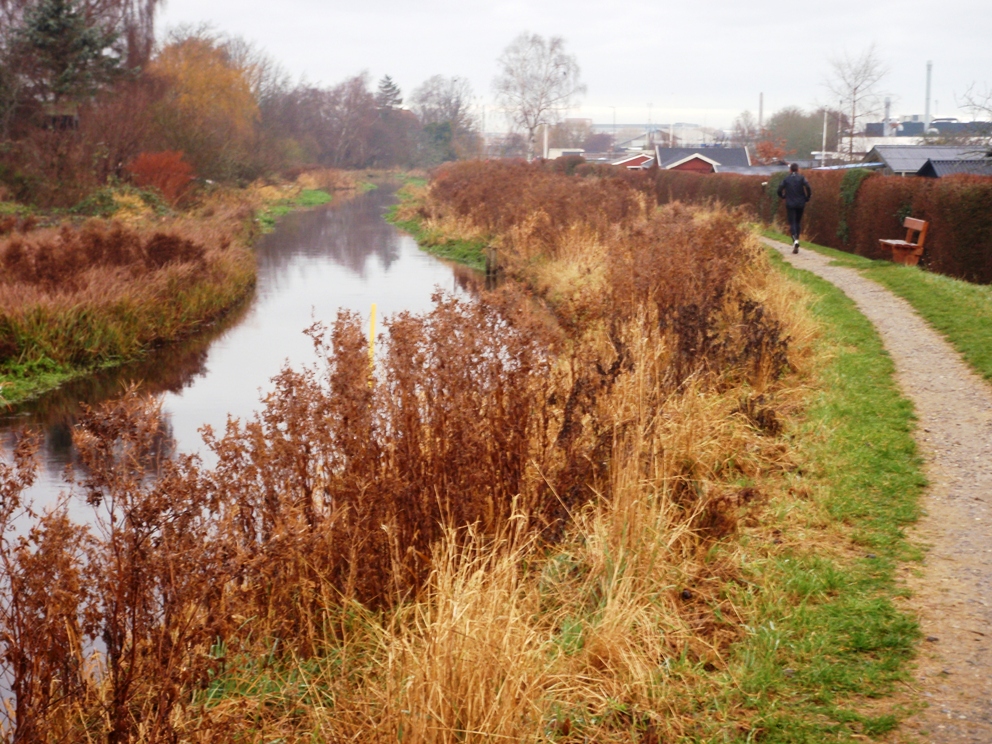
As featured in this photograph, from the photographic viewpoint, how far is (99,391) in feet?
40.1

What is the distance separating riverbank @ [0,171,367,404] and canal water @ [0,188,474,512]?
0.31 metres

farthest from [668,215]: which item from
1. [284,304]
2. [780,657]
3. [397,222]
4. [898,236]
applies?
[397,222]

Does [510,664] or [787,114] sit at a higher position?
[787,114]

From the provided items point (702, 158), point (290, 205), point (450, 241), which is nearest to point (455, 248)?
point (450, 241)

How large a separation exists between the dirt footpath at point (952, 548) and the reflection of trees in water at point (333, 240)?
15845 millimetres

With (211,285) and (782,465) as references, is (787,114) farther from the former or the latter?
(782,465)

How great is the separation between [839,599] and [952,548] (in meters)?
0.87

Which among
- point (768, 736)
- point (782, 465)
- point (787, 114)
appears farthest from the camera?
point (787, 114)

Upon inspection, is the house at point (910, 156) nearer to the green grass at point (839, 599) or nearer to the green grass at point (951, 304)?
the green grass at point (951, 304)

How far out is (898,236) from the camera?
19594 millimetres

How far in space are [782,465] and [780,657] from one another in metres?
2.68

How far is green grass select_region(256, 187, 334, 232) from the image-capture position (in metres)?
37.4

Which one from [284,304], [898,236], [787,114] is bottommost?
[284,304]

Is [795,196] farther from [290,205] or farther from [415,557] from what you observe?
[290,205]
